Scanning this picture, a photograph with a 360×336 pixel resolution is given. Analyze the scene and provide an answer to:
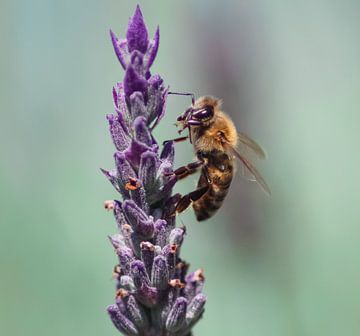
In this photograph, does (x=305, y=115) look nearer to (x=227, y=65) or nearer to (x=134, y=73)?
(x=227, y=65)

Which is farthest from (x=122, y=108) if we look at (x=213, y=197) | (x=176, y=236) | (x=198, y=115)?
(x=213, y=197)

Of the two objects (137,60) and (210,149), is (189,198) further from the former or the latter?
(137,60)

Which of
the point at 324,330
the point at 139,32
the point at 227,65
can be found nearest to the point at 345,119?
A: the point at 227,65

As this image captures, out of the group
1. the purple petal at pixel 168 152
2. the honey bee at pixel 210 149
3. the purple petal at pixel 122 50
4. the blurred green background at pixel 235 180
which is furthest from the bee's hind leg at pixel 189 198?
the blurred green background at pixel 235 180

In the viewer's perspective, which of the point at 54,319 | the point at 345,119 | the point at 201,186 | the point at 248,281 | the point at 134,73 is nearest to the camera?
the point at 134,73

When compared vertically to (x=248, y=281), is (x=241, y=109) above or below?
above

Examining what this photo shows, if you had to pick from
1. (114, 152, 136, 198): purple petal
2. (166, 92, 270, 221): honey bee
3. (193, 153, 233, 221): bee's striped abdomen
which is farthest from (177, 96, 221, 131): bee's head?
(114, 152, 136, 198): purple petal

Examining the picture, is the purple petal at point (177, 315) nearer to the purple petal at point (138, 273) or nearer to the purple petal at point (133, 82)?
the purple petal at point (138, 273)

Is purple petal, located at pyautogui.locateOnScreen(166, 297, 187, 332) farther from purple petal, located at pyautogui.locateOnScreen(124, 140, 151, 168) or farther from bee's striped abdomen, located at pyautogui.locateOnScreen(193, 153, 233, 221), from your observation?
bee's striped abdomen, located at pyautogui.locateOnScreen(193, 153, 233, 221)
